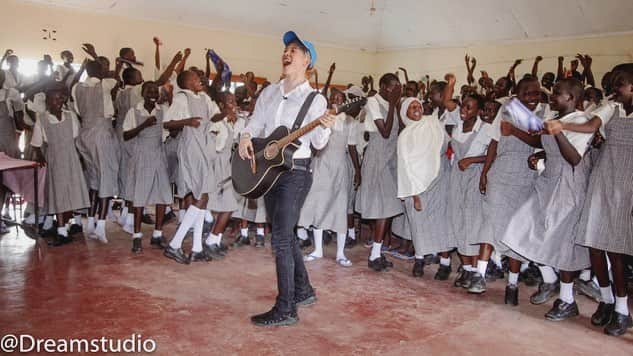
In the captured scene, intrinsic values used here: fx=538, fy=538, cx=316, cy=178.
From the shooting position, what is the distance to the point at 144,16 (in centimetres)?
970

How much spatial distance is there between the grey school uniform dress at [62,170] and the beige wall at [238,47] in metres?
3.98

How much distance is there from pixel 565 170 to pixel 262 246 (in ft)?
10.5

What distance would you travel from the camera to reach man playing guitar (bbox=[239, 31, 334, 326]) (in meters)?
3.42

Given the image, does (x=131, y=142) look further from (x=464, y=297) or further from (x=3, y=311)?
(x=464, y=297)

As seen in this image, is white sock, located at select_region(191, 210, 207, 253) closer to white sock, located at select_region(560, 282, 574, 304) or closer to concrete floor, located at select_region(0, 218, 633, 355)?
concrete floor, located at select_region(0, 218, 633, 355)

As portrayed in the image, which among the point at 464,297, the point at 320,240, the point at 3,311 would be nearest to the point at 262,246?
the point at 320,240

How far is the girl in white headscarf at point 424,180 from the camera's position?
4.64 m

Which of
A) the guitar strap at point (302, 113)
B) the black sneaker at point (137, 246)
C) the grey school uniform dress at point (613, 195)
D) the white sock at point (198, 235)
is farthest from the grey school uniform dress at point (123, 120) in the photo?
the grey school uniform dress at point (613, 195)

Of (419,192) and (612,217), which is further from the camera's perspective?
(419,192)

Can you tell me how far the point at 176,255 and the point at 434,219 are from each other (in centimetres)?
237

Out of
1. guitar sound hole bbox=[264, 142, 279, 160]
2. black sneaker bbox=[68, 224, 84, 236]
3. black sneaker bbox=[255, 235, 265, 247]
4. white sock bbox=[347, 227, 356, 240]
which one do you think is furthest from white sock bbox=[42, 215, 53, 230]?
guitar sound hole bbox=[264, 142, 279, 160]

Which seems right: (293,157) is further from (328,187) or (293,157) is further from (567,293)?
(567,293)

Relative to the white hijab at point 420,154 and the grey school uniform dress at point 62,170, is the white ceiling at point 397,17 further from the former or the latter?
the white hijab at point 420,154

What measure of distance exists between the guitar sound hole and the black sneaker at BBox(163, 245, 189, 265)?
79.2 inches
